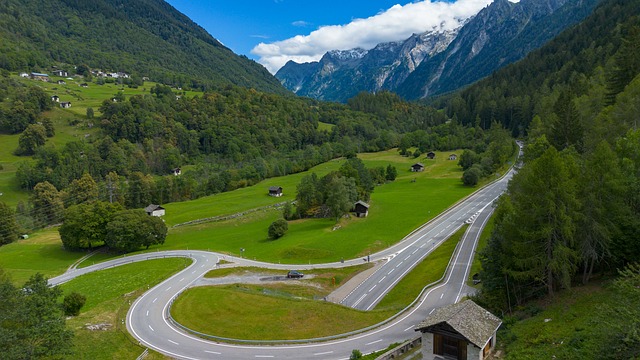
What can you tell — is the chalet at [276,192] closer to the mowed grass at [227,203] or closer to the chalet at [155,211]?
the mowed grass at [227,203]

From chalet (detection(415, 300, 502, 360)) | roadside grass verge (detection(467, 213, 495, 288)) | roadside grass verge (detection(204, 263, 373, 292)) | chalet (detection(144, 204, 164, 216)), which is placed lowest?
roadside grass verge (detection(467, 213, 495, 288))

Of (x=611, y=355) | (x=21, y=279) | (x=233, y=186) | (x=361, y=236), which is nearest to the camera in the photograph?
(x=611, y=355)

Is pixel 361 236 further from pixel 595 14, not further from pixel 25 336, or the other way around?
pixel 595 14

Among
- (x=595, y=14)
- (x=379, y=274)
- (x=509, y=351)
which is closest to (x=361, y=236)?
(x=379, y=274)

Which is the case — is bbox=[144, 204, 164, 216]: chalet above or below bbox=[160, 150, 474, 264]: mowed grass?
above

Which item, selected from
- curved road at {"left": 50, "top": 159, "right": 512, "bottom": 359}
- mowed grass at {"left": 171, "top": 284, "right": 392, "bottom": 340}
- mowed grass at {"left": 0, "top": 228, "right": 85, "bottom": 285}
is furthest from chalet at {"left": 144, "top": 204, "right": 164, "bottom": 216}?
mowed grass at {"left": 171, "top": 284, "right": 392, "bottom": 340}

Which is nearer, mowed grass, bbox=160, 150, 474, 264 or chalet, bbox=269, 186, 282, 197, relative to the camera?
mowed grass, bbox=160, 150, 474, 264

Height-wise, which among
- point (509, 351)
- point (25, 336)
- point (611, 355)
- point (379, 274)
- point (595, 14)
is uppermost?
point (595, 14)

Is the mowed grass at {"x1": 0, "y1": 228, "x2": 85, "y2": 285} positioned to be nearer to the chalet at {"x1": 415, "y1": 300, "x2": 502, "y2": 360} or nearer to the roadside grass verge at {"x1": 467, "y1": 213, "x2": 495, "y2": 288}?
the chalet at {"x1": 415, "y1": 300, "x2": 502, "y2": 360}
